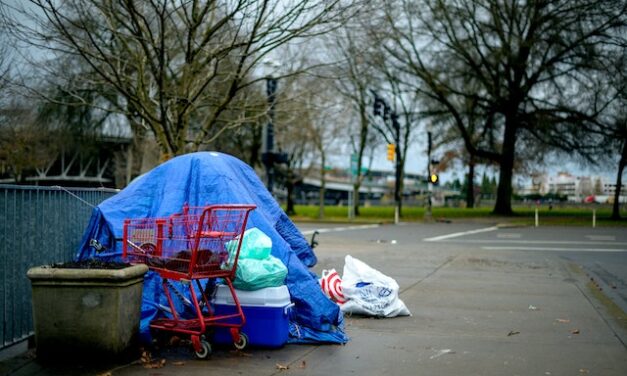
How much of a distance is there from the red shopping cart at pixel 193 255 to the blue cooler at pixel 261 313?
0.10 metres

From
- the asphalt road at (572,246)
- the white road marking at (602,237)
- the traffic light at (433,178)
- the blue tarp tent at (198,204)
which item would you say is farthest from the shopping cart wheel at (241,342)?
the traffic light at (433,178)

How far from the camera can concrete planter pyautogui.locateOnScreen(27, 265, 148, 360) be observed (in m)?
5.39

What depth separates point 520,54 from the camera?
1419 inches

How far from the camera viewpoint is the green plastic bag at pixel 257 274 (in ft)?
20.1

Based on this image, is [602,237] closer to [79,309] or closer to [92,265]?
[92,265]

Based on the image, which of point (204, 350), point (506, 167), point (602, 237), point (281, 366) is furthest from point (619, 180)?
point (204, 350)

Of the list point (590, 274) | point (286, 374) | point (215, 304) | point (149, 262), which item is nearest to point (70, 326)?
point (149, 262)

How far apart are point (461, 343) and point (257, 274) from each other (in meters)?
2.28

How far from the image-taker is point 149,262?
609cm

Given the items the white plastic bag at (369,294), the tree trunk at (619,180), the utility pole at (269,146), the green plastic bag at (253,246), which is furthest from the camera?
the tree trunk at (619,180)

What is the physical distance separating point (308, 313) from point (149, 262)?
1.72 m

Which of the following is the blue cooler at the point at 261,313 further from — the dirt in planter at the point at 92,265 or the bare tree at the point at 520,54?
the bare tree at the point at 520,54

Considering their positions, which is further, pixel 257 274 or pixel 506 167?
pixel 506 167

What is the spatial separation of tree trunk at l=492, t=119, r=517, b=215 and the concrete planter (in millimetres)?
35767
